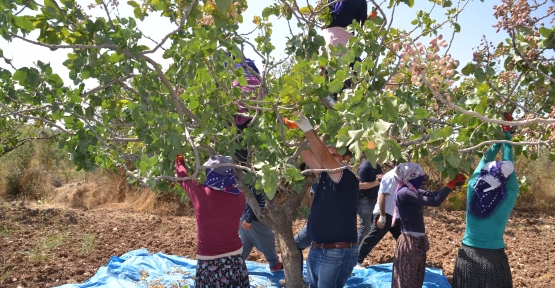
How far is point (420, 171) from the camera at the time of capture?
3.87 m

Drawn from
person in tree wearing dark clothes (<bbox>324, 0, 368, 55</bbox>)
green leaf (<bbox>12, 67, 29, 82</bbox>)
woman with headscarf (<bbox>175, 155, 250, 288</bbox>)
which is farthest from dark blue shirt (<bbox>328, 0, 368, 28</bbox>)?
green leaf (<bbox>12, 67, 29, 82</bbox>)

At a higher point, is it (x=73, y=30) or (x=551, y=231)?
(x=73, y=30)

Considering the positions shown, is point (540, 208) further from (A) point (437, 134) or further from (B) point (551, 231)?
(A) point (437, 134)

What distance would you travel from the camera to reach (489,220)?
3.23 metres

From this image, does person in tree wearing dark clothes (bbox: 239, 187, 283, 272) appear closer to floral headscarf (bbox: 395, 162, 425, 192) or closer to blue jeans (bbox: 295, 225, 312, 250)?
blue jeans (bbox: 295, 225, 312, 250)

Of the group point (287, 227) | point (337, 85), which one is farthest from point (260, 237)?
point (337, 85)

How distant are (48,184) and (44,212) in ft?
9.72

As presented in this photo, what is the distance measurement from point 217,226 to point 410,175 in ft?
5.62

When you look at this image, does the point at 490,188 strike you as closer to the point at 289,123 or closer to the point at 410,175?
the point at 410,175

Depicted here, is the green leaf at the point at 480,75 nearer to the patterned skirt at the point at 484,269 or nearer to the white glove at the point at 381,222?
the patterned skirt at the point at 484,269

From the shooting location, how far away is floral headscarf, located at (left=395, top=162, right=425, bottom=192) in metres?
3.81

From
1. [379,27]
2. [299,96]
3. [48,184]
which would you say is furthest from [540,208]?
[48,184]

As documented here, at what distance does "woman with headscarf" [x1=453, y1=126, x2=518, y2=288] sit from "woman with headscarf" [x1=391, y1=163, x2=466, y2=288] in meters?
0.29

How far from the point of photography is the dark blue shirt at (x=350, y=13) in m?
3.47
